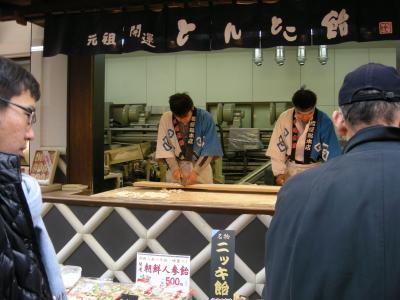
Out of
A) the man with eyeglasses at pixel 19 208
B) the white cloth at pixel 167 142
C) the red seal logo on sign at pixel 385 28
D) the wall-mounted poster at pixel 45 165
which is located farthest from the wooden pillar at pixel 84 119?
the man with eyeglasses at pixel 19 208

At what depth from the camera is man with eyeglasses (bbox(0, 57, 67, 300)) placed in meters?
1.32

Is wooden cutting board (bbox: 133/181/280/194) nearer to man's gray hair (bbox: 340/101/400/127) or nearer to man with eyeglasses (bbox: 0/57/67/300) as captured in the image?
man's gray hair (bbox: 340/101/400/127)

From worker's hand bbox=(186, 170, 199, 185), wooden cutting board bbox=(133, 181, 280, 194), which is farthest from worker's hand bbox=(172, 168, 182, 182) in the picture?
wooden cutting board bbox=(133, 181, 280, 194)

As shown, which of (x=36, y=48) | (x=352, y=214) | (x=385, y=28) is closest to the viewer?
(x=352, y=214)

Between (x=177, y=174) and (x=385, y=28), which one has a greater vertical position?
(x=385, y=28)

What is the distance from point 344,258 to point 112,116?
1030 cm

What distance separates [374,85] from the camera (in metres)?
1.42

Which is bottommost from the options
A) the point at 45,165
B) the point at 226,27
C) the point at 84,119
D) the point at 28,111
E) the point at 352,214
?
the point at 45,165

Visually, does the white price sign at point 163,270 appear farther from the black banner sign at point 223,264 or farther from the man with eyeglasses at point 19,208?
the man with eyeglasses at point 19,208

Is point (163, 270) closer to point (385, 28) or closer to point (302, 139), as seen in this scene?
point (302, 139)

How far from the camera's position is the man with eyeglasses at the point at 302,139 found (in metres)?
5.34

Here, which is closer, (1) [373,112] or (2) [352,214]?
(2) [352,214]

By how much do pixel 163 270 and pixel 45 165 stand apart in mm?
3862

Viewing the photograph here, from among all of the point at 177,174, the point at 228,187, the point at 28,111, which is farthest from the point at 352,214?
the point at 177,174
